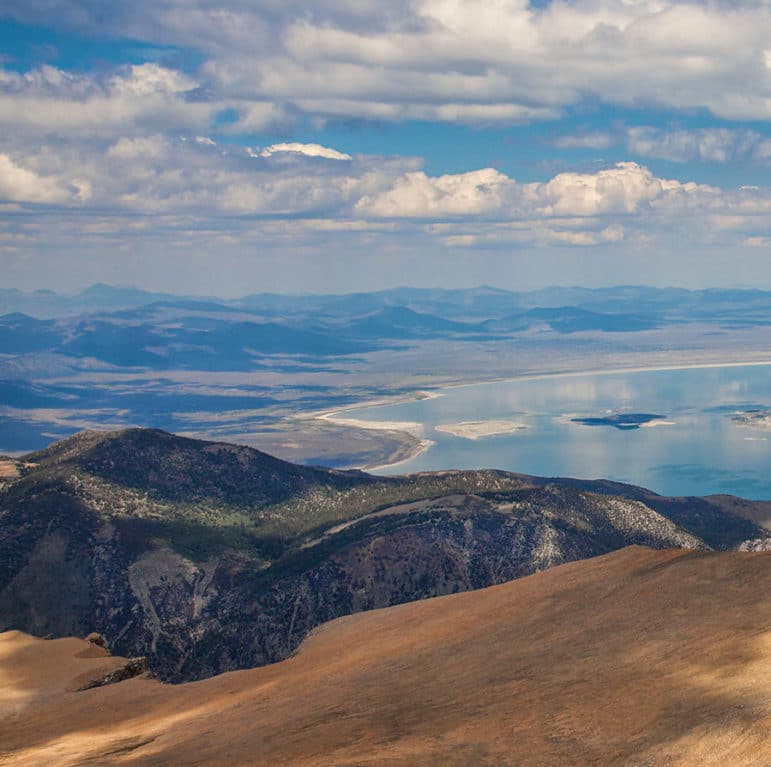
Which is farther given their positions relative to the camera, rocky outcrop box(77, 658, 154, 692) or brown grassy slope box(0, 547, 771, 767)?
rocky outcrop box(77, 658, 154, 692)

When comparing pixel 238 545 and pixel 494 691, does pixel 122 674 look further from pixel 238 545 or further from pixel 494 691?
pixel 238 545

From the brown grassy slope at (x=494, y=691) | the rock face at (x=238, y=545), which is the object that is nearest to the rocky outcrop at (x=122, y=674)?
the brown grassy slope at (x=494, y=691)

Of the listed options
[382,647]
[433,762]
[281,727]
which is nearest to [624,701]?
[433,762]

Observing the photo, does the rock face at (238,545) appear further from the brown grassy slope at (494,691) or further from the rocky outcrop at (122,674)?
the brown grassy slope at (494,691)

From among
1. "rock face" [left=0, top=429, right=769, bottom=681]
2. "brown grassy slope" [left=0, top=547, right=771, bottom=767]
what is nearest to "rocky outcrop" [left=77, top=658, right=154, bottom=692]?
"brown grassy slope" [left=0, top=547, right=771, bottom=767]

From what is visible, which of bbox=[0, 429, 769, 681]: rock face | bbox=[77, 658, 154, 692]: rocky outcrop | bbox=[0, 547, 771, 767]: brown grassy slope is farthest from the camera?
bbox=[0, 429, 769, 681]: rock face

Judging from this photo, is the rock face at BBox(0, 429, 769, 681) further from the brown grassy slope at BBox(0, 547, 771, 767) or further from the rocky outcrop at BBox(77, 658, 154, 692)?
the brown grassy slope at BBox(0, 547, 771, 767)

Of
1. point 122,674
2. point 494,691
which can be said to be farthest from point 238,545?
point 494,691
